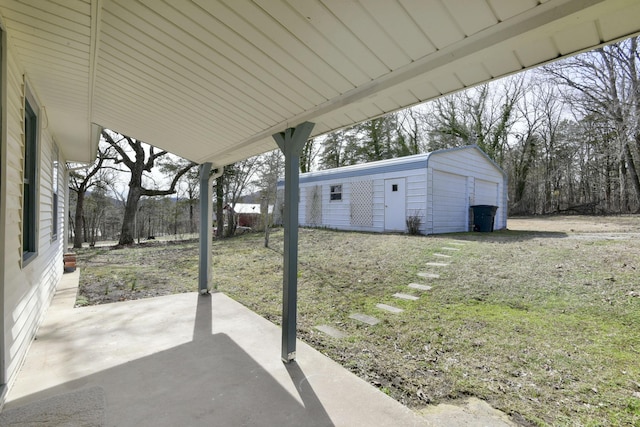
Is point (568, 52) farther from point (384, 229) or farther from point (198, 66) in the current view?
point (384, 229)

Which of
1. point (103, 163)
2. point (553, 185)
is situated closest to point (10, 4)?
point (103, 163)

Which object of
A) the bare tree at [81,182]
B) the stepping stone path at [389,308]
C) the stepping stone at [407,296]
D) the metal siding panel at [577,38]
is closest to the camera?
the metal siding panel at [577,38]

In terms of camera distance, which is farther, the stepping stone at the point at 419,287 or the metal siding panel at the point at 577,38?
the stepping stone at the point at 419,287

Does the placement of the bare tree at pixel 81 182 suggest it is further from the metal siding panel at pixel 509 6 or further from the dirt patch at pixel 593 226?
the dirt patch at pixel 593 226

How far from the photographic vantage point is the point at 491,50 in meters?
1.38

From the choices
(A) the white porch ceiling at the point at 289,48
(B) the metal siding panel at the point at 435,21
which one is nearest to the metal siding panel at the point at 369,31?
(A) the white porch ceiling at the point at 289,48

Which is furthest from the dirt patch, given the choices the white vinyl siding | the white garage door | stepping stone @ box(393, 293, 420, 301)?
the white vinyl siding

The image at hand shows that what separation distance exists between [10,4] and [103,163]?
1356cm

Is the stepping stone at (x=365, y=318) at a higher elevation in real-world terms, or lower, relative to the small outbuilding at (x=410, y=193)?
lower

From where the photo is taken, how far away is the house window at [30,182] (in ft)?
9.91

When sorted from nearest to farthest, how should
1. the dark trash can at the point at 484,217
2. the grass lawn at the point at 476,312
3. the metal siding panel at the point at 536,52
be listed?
the metal siding panel at the point at 536,52, the grass lawn at the point at 476,312, the dark trash can at the point at 484,217

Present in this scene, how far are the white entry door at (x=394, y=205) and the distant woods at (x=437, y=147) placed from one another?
4.11 metres

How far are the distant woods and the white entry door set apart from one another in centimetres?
411

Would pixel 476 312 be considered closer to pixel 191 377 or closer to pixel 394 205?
pixel 191 377
